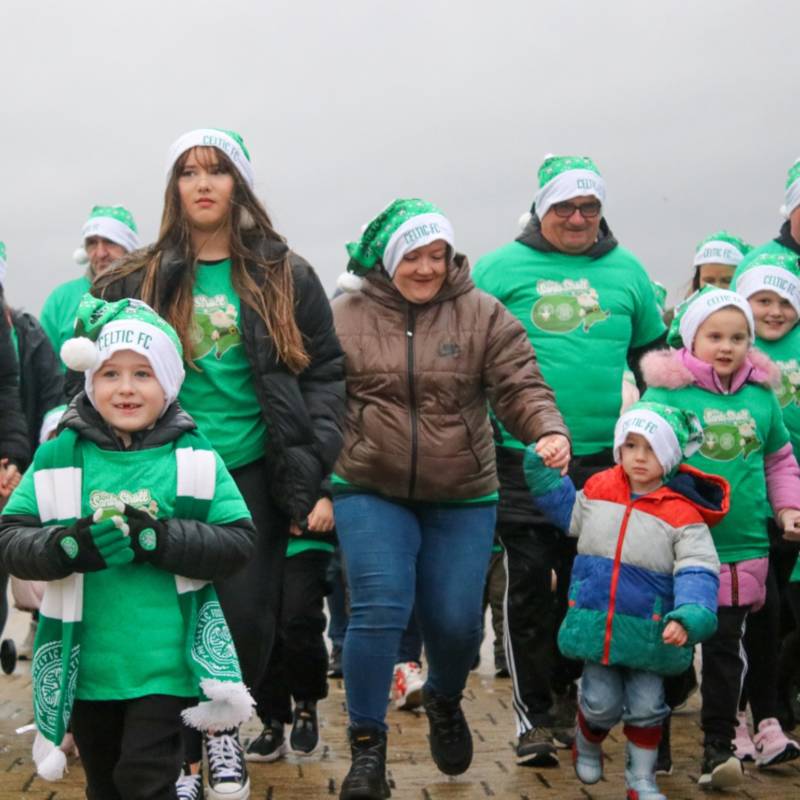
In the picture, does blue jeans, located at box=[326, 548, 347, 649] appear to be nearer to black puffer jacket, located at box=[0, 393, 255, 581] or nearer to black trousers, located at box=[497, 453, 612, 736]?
black trousers, located at box=[497, 453, 612, 736]

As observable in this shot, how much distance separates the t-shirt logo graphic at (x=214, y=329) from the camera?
Answer: 6023 millimetres

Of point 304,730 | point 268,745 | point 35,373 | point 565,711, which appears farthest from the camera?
point 35,373

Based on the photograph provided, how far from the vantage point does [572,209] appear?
796 centimetres

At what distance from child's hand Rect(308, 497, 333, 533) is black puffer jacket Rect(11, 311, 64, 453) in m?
1.75

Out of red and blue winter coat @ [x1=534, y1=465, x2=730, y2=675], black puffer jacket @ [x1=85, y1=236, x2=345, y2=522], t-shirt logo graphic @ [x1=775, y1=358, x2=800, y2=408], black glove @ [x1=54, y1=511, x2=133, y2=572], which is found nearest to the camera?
black glove @ [x1=54, y1=511, x2=133, y2=572]

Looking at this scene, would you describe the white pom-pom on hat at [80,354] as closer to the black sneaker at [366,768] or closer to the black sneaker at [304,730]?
the black sneaker at [366,768]

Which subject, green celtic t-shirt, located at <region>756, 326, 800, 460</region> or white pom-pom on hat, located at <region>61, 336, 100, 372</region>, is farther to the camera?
green celtic t-shirt, located at <region>756, 326, 800, 460</region>

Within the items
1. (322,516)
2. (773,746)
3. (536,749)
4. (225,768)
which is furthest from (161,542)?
(773,746)

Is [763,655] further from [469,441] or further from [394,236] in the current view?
[394,236]

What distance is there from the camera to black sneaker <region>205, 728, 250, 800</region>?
6203 millimetres

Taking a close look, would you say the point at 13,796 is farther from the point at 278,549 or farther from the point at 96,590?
the point at 96,590

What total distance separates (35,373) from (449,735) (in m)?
3.20

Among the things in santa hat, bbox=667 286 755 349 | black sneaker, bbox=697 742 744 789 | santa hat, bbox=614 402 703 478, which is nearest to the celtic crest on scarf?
santa hat, bbox=614 402 703 478

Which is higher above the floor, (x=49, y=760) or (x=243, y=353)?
(x=243, y=353)
